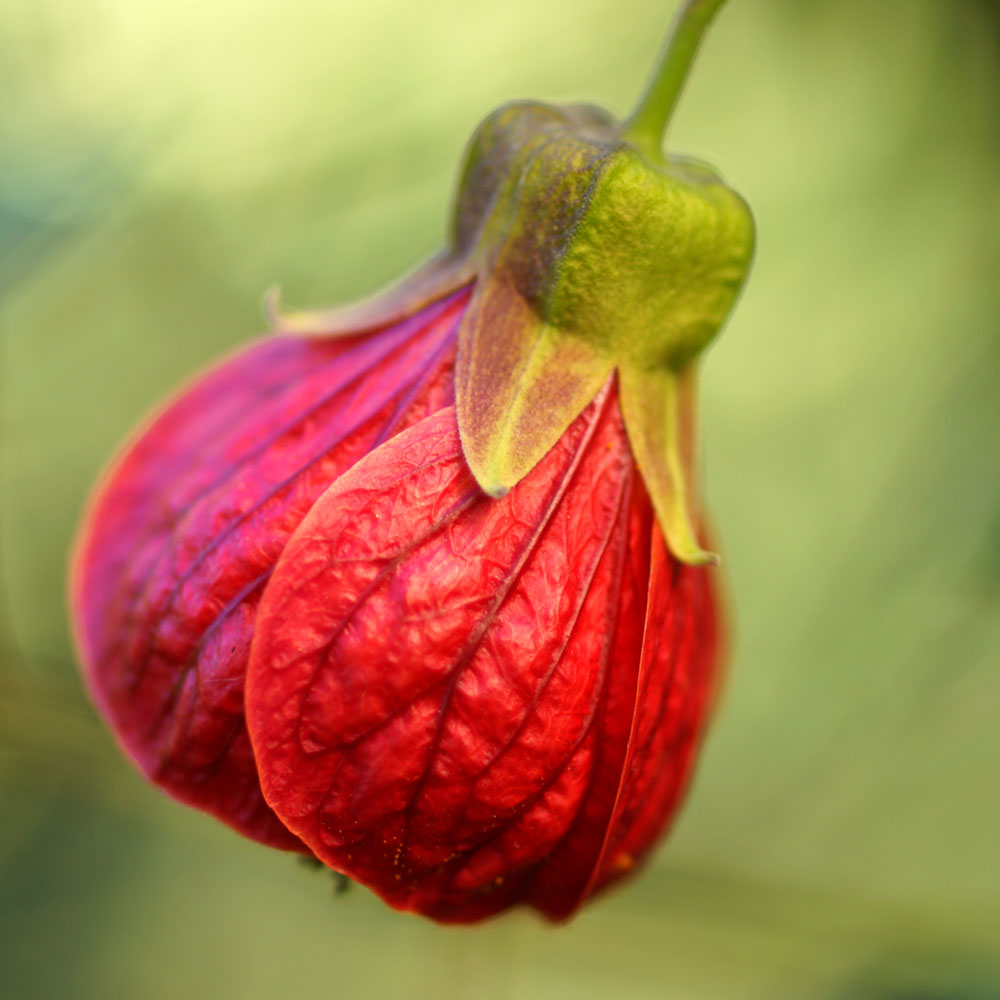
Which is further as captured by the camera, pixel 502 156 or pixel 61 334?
pixel 61 334

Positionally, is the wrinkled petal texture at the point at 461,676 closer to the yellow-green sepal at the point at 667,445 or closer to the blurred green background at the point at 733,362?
the yellow-green sepal at the point at 667,445

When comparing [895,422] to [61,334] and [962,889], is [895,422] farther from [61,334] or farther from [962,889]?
[61,334]

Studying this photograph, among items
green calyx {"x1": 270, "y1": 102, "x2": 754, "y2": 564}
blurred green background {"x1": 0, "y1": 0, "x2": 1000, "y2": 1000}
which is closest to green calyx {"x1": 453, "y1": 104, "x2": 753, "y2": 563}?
green calyx {"x1": 270, "y1": 102, "x2": 754, "y2": 564}

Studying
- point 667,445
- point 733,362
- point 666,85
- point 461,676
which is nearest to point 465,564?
point 461,676

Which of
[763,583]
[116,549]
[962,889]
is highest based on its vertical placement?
[116,549]

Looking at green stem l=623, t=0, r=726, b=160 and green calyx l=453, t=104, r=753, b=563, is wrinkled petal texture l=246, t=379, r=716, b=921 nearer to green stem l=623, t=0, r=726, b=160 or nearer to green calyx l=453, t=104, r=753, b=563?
green calyx l=453, t=104, r=753, b=563

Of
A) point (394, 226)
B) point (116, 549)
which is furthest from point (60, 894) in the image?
point (116, 549)

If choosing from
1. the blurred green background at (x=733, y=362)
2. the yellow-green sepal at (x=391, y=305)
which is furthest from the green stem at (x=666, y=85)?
the blurred green background at (x=733, y=362)

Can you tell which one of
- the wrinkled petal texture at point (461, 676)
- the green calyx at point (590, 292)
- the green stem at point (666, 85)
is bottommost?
the wrinkled petal texture at point (461, 676)
